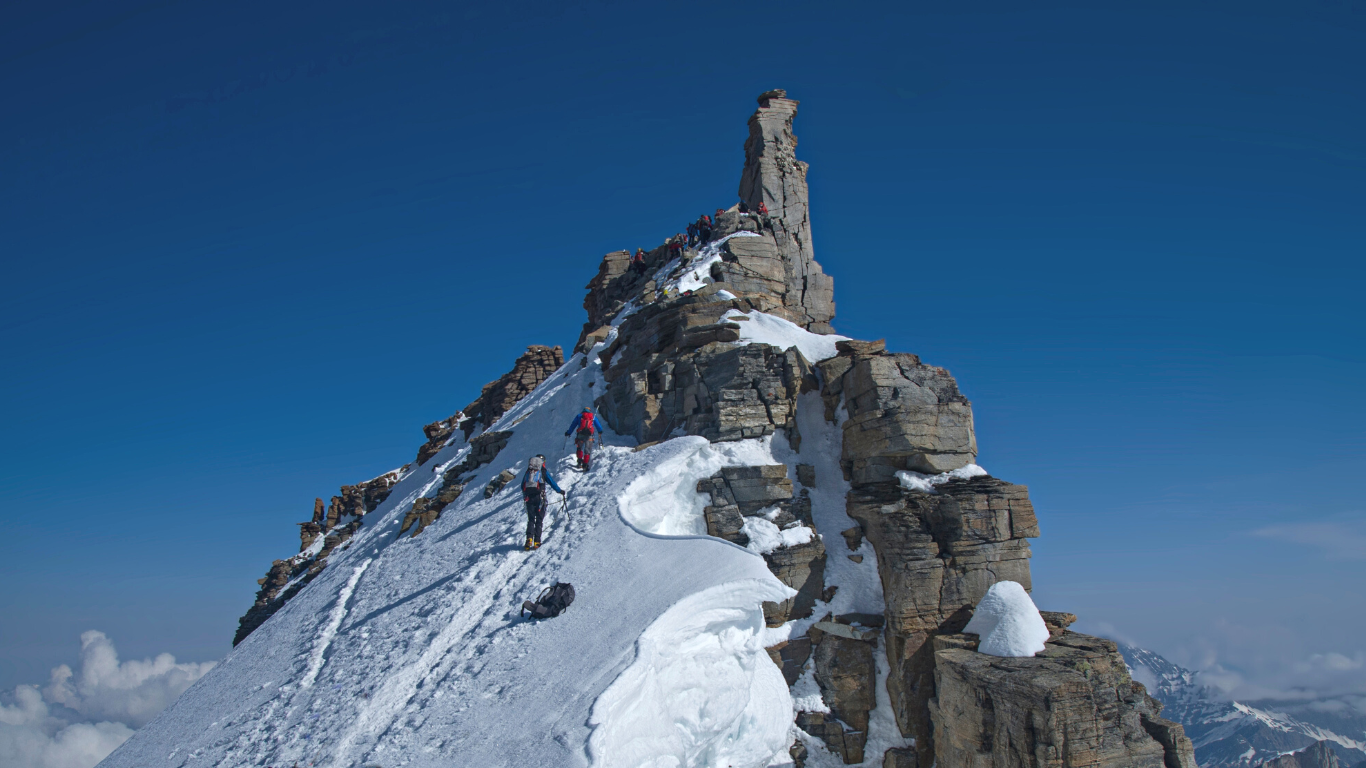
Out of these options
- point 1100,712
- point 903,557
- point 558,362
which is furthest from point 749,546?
point 558,362

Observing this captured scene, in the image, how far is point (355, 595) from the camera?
63.3ft

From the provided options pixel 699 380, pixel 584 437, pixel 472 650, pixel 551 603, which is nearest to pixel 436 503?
pixel 584 437

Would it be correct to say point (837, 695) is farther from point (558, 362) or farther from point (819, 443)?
point (558, 362)

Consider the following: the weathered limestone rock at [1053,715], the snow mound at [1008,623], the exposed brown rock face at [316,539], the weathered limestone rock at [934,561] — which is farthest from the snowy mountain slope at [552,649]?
the exposed brown rock face at [316,539]

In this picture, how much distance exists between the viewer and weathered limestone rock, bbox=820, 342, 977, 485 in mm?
18500

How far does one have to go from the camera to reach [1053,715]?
12805 mm

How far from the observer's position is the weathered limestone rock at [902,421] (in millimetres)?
18500

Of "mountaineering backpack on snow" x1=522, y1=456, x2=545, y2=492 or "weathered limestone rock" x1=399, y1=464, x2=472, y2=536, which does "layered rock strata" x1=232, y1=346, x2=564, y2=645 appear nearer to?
"weathered limestone rock" x1=399, y1=464, x2=472, y2=536

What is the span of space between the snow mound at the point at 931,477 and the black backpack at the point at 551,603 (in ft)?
32.1

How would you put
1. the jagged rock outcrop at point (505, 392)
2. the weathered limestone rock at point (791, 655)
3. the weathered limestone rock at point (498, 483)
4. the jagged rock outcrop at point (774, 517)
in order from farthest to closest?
the jagged rock outcrop at point (505, 392) → the weathered limestone rock at point (498, 483) → the jagged rock outcrop at point (774, 517) → the weathered limestone rock at point (791, 655)

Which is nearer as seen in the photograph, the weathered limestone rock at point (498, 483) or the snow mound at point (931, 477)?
the snow mound at point (931, 477)

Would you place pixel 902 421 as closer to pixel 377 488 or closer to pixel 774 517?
pixel 774 517

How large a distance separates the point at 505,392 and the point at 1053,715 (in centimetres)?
3312

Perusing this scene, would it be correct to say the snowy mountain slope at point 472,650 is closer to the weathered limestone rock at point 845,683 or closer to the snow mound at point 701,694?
the snow mound at point 701,694
